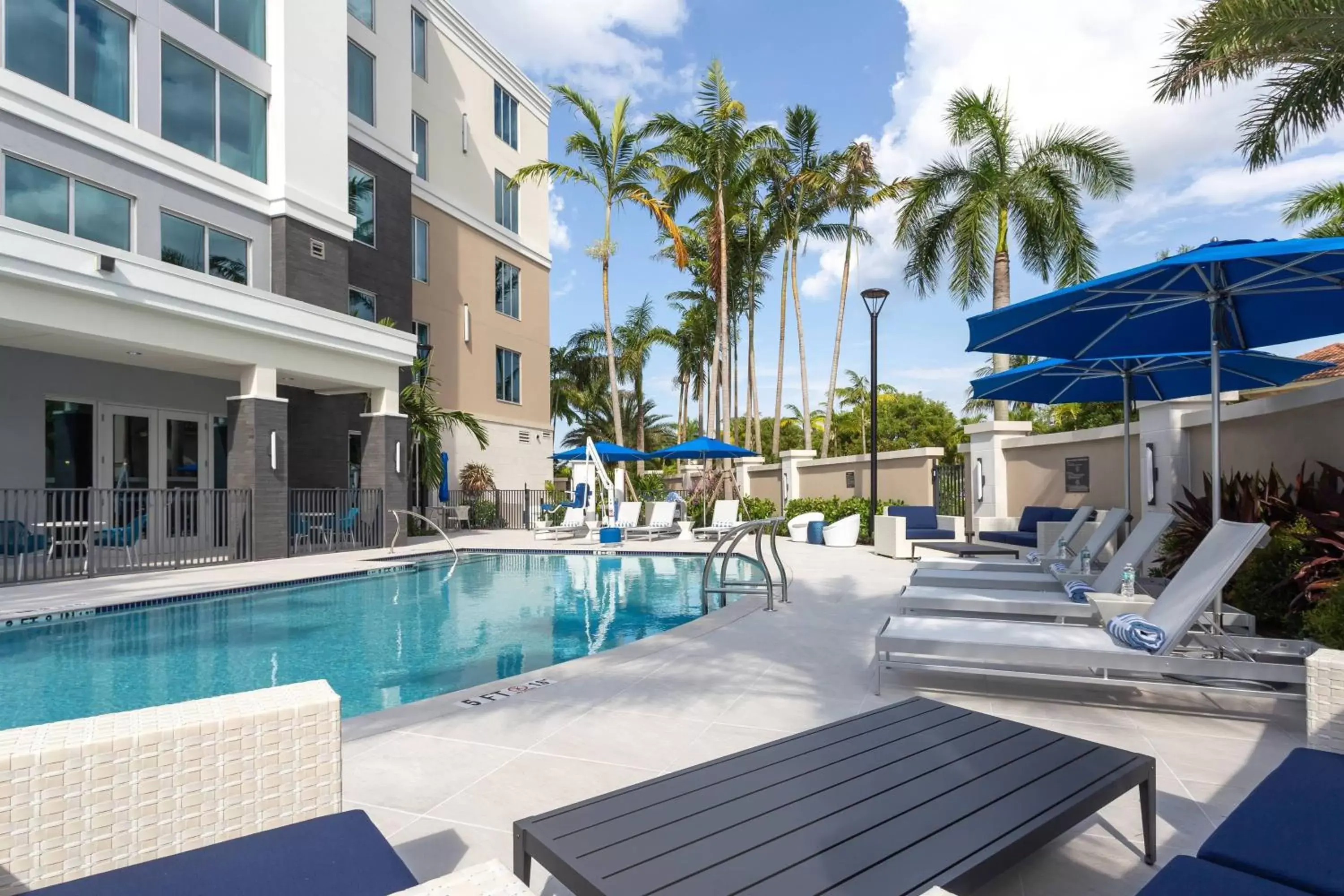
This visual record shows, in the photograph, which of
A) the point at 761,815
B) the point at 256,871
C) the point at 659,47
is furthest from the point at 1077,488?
the point at 659,47

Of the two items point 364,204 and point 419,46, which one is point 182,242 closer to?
point 364,204

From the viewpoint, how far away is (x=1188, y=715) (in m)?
4.40

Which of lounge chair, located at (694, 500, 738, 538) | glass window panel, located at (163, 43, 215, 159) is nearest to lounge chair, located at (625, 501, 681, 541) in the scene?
lounge chair, located at (694, 500, 738, 538)

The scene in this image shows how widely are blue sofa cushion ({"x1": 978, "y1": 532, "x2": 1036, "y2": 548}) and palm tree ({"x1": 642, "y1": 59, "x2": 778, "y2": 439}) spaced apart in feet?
35.6

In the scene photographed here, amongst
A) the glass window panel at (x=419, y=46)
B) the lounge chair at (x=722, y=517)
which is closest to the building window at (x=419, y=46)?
the glass window panel at (x=419, y=46)

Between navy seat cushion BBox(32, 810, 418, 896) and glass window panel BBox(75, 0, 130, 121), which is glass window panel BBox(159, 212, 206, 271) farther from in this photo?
navy seat cushion BBox(32, 810, 418, 896)

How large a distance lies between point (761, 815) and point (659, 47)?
26.5 meters

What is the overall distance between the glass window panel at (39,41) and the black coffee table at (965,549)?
53.0ft

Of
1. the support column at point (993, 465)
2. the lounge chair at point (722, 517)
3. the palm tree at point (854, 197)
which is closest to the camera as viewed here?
the support column at point (993, 465)

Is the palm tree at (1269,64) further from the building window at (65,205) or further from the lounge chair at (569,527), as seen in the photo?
the building window at (65,205)

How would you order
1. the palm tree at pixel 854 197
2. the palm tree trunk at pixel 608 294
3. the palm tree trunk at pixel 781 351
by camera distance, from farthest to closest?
the palm tree trunk at pixel 781 351 < the palm tree at pixel 854 197 < the palm tree trunk at pixel 608 294

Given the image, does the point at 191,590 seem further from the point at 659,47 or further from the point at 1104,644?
the point at 659,47

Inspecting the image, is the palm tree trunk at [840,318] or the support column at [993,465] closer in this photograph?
the support column at [993,465]

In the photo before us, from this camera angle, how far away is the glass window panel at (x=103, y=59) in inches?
481
